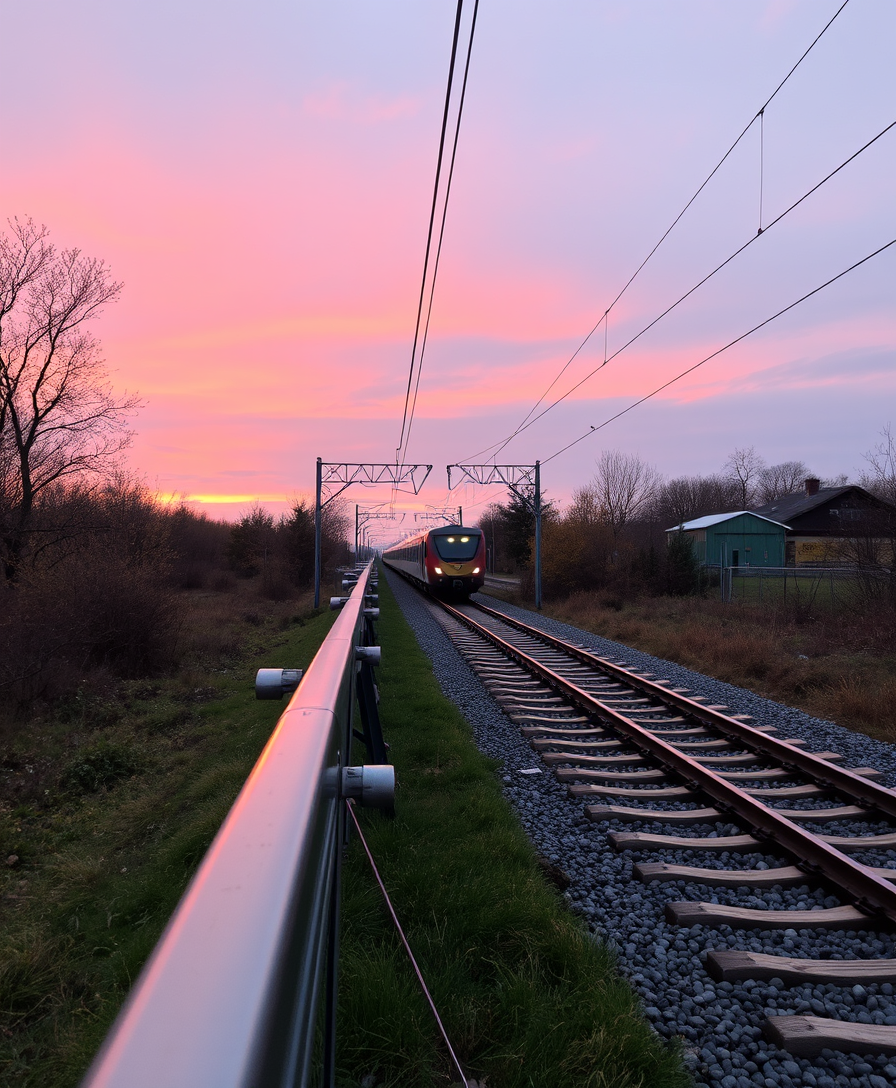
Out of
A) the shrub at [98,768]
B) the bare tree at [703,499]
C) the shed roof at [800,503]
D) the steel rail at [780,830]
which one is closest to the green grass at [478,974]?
the steel rail at [780,830]

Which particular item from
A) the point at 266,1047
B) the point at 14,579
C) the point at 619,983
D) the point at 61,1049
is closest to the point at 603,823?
the point at 619,983

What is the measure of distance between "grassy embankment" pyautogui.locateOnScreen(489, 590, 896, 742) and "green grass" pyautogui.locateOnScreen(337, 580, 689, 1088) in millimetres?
5996

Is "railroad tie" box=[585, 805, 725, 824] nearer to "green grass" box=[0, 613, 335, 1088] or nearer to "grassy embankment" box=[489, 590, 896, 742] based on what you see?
"green grass" box=[0, 613, 335, 1088]

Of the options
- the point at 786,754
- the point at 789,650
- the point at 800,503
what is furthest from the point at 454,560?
the point at 800,503

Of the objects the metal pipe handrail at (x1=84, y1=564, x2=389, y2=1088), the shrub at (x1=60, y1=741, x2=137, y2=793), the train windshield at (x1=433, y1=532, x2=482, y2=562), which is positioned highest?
the train windshield at (x1=433, y1=532, x2=482, y2=562)

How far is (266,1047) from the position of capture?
64 centimetres

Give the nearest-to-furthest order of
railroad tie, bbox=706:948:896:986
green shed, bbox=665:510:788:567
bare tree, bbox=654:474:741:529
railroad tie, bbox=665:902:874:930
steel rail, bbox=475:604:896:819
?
railroad tie, bbox=706:948:896:986
railroad tie, bbox=665:902:874:930
steel rail, bbox=475:604:896:819
green shed, bbox=665:510:788:567
bare tree, bbox=654:474:741:529

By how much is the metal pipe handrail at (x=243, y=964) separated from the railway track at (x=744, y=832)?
2528 mm

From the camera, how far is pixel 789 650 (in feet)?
45.8

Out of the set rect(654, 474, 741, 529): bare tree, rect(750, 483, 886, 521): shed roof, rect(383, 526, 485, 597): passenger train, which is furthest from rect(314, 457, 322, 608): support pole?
rect(654, 474, 741, 529): bare tree

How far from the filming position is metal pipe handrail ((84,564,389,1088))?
0.56m

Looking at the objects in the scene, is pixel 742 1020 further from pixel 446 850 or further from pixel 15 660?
pixel 15 660

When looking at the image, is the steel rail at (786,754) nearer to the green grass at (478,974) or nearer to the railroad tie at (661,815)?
the railroad tie at (661,815)

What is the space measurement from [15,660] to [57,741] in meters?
2.25
